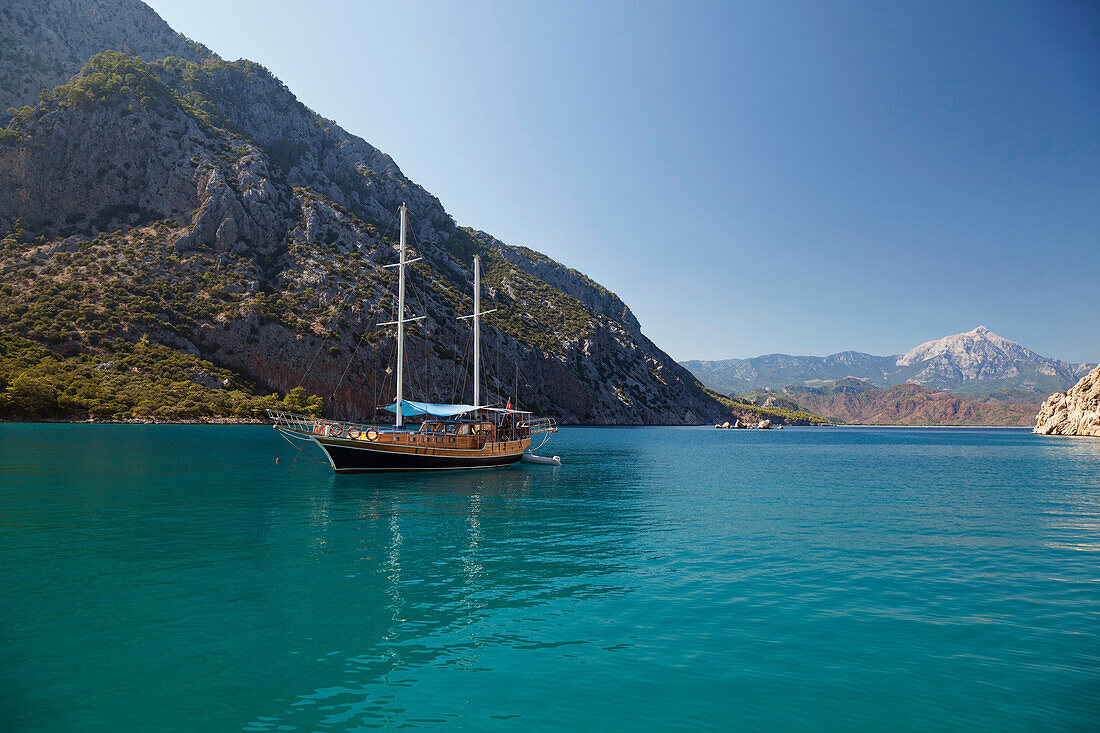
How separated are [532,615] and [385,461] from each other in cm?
3315

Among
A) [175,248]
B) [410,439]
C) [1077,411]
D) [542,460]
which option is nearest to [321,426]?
[410,439]

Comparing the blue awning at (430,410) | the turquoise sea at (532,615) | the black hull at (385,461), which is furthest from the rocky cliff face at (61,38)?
the turquoise sea at (532,615)

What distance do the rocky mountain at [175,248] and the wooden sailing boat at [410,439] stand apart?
68.0 metres

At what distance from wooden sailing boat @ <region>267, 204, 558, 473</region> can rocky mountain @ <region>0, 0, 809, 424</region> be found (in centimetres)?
6797

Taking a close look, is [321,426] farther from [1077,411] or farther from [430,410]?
[1077,411]

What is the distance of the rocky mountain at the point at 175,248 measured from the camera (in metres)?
98.1

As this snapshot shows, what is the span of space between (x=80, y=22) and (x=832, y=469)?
214866 mm

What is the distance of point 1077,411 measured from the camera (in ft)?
502

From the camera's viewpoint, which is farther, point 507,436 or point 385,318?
point 385,318

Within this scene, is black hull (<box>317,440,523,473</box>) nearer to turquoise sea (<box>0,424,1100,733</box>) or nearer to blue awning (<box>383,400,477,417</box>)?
blue awning (<box>383,400,477,417</box>)

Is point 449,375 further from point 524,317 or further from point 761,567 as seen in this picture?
point 761,567

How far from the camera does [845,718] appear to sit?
27.5 ft

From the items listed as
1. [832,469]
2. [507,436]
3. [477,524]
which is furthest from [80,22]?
[832,469]

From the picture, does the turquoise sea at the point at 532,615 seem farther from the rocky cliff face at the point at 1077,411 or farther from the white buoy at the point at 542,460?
the rocky cliff face at the point at 1077,411
